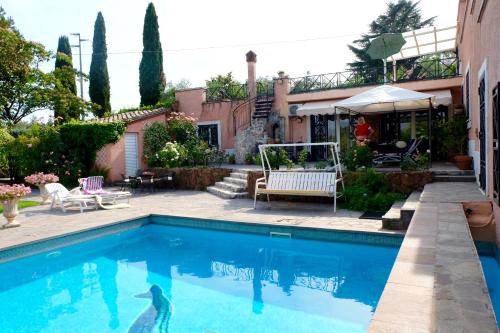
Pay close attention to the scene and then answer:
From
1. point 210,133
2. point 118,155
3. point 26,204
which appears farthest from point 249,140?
point 26,204

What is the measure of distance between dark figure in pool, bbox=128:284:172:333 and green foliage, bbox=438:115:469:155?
11.5 metres

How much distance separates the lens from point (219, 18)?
74.0ft

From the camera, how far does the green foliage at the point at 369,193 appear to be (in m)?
10.1

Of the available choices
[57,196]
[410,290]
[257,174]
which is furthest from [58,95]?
[410,290]

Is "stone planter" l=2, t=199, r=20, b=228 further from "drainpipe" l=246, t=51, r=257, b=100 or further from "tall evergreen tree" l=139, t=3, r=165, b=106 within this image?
"tall evergreen tree" l=139, t=3, r=165, b=106

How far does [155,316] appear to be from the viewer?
5391 mm

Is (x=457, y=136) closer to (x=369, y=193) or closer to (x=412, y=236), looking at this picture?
(x=369, y=193)

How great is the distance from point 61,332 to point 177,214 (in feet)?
17.7

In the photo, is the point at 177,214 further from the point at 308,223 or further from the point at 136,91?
the point at 136,91

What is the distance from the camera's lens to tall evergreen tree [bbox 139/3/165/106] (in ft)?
83.5

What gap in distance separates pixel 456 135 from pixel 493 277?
8.75 meters

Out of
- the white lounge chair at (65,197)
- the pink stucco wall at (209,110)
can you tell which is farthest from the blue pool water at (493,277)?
the pink stucco wall at (209,110)

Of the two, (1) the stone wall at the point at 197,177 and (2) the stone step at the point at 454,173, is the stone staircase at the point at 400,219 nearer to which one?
(2) the stone step at the point at 454,173

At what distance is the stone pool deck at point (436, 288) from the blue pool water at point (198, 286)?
1.16 meters
